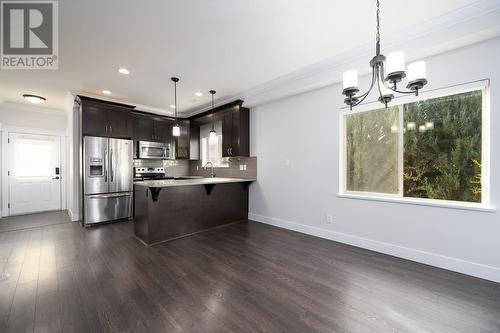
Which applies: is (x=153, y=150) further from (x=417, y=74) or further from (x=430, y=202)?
(x=430, y=202)

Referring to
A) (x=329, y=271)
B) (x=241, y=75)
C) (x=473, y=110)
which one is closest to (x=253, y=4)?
(x=241, y=75)

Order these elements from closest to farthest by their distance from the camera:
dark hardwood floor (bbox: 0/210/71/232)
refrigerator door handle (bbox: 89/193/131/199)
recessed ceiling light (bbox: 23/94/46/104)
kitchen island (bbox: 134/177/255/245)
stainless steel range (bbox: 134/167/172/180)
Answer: kitchen island (bbox: 134/177/255/245)
dark hardwood floor (bbox: 0/210/71/232)
refrigerator door handle (bbox: 89/193/131/199)
recessed ceiling light (bbox: 23/94/46/104)
stainless steel range (bbox: 134/167/172/180)

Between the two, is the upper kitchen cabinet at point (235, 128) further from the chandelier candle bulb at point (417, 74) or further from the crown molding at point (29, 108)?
the crown molding at point (29, 108)

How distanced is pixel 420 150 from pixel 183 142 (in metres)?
5.46

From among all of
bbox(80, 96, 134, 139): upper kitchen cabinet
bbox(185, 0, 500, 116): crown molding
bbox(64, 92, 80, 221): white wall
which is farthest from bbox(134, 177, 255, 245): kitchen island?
bbox(185, 0, 500, 116): crown molding

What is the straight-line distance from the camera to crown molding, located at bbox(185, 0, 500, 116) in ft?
Answer: 6.77

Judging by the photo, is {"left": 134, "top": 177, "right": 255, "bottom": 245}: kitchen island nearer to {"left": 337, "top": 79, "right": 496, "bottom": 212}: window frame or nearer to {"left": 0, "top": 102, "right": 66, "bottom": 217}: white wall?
{"left": 337, "top": 79, "right": 496, "bottom": 212}: window frame

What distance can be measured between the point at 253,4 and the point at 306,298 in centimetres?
287

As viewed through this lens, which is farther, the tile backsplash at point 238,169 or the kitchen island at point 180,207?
the tile backsplash at point 238,169

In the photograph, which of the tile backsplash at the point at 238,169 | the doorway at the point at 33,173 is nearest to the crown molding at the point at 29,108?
the doorway at the point at 33,173

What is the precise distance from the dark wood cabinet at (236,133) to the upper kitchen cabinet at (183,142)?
180cm

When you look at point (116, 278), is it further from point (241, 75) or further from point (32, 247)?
point (241, 75)

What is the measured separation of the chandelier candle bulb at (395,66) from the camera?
1494 mm

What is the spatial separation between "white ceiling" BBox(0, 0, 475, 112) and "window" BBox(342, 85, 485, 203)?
3.49ft
